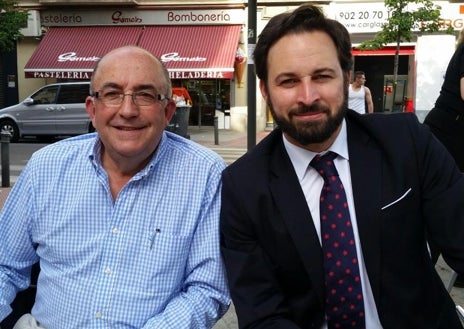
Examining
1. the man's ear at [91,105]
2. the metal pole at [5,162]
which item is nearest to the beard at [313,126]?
the man's ear at [91,105]

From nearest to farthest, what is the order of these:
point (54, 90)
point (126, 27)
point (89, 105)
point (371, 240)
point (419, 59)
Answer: point (371, 240), point (89, 105), point (419, 59), point (54, 90), point (126, 27)

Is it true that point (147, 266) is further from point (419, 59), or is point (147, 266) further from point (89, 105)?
point (419, 59)

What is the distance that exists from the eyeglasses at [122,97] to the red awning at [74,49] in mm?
17818

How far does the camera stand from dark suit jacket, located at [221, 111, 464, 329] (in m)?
1.93

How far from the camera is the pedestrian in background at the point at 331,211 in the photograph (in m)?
1.93

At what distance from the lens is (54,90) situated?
15.7m

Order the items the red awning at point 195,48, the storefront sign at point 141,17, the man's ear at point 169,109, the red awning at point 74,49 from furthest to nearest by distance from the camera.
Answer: the storefront sign at point 141,17 → the red awning at point 74,49 → the red awning at point 195,48 → the man's ear at point 169,109

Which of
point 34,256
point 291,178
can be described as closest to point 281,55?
point 291,178

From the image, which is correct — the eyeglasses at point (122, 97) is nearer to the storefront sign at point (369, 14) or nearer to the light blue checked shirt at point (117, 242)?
the light blue checked shirt at point (117, 242)

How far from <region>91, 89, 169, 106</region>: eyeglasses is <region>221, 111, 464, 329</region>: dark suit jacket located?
517mm

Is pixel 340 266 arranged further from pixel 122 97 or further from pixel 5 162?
pixel 5 162

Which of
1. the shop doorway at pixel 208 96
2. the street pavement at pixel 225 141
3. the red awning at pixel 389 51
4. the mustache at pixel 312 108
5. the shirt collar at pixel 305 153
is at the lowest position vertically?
the street pavement at pixel 225 141

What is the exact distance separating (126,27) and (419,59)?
14.3 m

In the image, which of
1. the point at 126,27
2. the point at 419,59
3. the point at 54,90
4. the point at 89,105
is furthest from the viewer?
the point at 126,27
